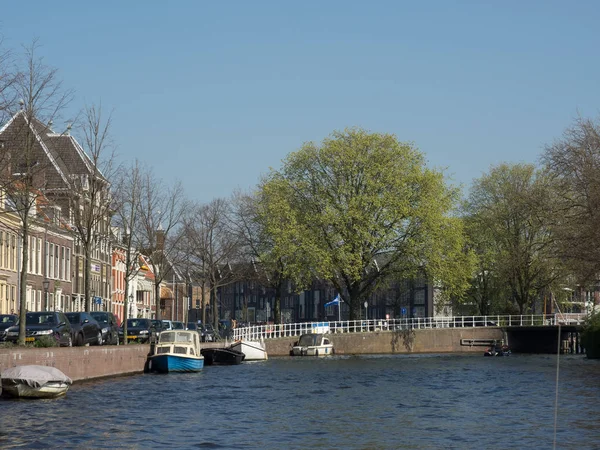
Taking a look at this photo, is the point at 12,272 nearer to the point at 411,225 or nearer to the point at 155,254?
the point at 155,254

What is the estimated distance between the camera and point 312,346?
293ft

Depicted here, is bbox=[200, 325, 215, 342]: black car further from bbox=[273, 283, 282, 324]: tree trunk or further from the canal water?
the canal water

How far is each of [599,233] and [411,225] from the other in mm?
34268

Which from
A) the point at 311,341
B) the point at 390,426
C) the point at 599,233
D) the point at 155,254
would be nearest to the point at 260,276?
the point at 311,341

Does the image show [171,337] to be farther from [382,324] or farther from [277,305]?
→ [382,324]

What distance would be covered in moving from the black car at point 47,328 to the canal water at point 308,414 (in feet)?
9.37

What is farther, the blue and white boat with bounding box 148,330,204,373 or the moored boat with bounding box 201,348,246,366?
the moored boat with bounding box 201,348,246,366

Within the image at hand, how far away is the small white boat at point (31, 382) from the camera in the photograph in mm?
35938

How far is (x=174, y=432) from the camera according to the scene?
30.0 m

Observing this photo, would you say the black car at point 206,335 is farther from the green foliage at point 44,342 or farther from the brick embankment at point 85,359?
the green foliage at point 44,342

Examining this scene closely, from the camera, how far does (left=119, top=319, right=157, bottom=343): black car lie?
6607 centimetres

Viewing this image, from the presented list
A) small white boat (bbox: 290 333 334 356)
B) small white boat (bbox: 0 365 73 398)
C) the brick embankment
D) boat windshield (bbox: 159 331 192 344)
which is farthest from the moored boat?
small white boat (bbox: 0 365 73 398)

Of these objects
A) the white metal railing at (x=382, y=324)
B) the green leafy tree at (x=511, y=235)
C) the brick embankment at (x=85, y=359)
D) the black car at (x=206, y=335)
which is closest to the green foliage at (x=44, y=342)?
the brick embankment at (x=85, y=359)

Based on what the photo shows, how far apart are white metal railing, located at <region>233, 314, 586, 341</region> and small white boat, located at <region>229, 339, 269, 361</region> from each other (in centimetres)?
546
